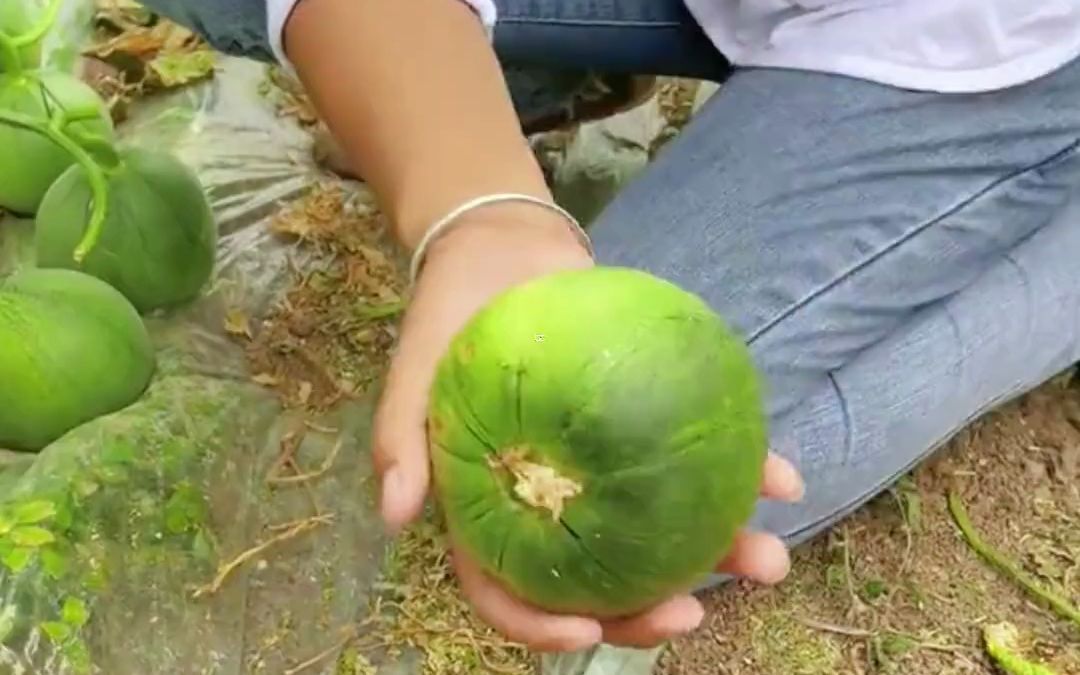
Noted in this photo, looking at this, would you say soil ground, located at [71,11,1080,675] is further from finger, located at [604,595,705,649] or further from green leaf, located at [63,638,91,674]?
finger, located at [604,595,705,649]

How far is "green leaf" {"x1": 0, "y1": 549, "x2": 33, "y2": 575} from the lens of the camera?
118cm

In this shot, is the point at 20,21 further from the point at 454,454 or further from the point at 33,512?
the point at 454,454

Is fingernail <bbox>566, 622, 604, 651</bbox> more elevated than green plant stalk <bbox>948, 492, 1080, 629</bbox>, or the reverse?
fingernail <bbox>566, 622, 604, 651</bbox>

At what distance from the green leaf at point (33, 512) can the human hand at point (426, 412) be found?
0.44m

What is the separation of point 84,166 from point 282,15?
356 mm

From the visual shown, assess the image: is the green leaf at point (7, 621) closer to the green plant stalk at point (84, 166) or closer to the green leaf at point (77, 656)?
the green leaf at point (77, 656)

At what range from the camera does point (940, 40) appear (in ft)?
3.80

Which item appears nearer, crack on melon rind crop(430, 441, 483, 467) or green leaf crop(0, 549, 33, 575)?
crack on melon rind crop(430, 441, 483, 467)

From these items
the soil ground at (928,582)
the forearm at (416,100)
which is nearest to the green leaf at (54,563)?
the forearm at (416,100)

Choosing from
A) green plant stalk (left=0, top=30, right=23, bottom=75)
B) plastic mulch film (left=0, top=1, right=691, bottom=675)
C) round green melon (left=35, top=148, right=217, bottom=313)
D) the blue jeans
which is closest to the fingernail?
the blue jeans

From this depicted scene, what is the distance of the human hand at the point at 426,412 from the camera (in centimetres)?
83

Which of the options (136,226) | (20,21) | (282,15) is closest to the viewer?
(282,15)

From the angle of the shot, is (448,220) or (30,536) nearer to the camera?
(448,220)

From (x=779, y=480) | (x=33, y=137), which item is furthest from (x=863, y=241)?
(x=33, y=137)
